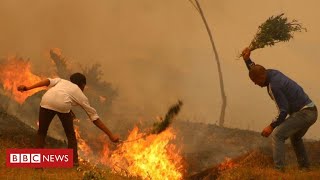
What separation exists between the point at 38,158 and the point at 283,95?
15.1ft

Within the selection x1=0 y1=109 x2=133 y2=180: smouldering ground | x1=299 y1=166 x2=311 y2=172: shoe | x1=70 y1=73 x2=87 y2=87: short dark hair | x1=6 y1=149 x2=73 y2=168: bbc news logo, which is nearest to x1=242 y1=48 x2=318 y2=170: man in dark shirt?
x1=299 y1=166 x2=311 y2=172: shoe

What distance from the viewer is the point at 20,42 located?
2933cm

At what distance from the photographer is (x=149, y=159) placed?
11.7 meters

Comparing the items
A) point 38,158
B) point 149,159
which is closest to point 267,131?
point 38,158

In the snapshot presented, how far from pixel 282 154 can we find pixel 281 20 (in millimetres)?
4001

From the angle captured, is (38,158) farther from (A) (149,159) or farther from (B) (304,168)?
(B) (304,168)

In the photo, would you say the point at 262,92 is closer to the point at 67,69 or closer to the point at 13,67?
the point at 67,69

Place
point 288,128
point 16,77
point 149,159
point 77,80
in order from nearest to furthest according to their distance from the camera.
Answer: point 288,128 → point 77,80 → point 149,159 → point 16,77

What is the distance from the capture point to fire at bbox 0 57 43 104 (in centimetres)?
1923

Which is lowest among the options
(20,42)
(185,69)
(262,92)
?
(262,92)

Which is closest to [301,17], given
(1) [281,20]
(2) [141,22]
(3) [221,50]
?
(3) [221,50]

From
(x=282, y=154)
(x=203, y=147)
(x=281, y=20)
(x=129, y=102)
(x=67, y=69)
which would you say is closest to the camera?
(x=282, y=154)

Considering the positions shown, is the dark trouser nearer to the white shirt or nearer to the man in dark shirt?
the white shirt

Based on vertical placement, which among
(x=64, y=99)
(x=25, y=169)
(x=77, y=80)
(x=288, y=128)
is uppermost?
(x=77, y=80)
